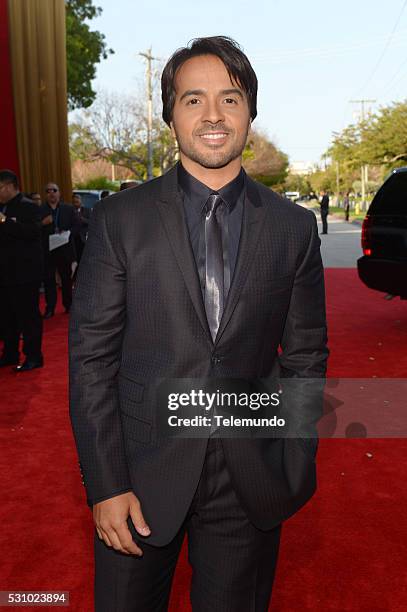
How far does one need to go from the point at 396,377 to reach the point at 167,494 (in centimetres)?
531

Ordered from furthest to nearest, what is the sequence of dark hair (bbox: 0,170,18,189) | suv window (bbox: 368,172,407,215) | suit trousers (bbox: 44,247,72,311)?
suit trousers (bbox: 44,247,72,311) < suv window (bbox: 368,172,407,215) < dark hair (bbox: 0,170,18,189)

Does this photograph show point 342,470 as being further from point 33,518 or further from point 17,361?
point 17,361

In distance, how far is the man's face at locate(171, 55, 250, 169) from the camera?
188 cm

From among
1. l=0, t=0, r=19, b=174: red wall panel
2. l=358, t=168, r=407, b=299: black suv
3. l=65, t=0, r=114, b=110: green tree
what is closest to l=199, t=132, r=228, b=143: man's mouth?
l=358, t=168, r=407, b=299: black suv

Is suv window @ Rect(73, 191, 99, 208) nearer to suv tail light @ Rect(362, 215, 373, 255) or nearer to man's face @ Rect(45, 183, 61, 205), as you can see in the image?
man's face @ Rect(45, 183, 61, 205)

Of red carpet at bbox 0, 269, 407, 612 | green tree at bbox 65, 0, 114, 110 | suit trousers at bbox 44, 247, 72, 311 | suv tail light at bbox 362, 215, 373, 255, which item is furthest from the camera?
green tree at bbox 65, 0, 114, 110

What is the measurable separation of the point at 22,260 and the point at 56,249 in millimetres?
3799

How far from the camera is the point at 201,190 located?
193 cm

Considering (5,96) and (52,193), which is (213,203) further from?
(5,96)

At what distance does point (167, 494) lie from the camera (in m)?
1.85

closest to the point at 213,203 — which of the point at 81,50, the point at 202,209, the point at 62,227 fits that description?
the point at 202,209

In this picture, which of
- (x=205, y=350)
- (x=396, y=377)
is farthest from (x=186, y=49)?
(x=396, y=377)

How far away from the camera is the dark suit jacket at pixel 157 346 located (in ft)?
5.95

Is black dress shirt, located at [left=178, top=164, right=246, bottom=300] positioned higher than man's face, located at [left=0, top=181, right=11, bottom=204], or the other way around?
black dress shirt, located at [left=178, top=164, right=246, bottom=300]
